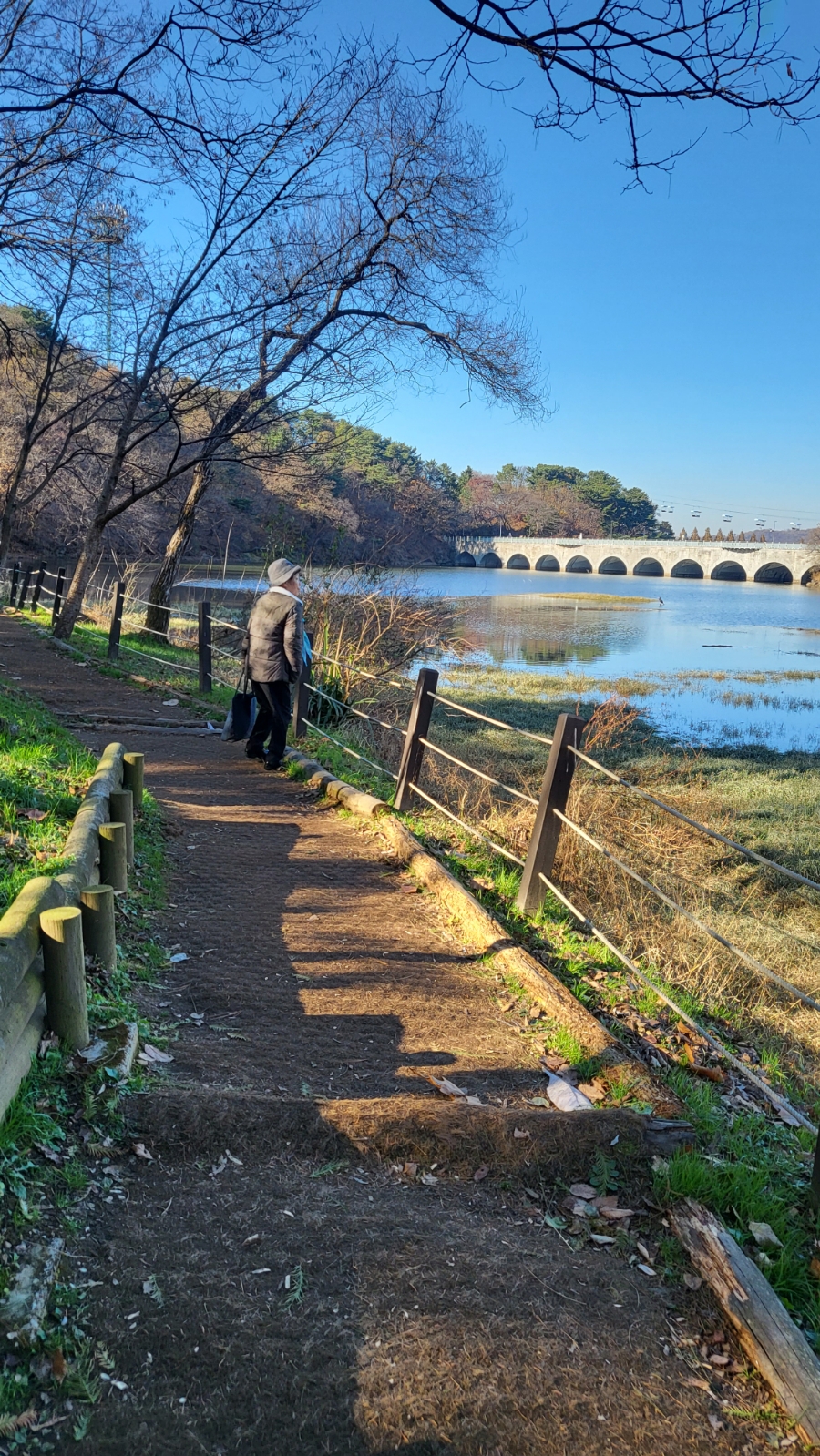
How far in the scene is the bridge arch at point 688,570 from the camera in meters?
85.1

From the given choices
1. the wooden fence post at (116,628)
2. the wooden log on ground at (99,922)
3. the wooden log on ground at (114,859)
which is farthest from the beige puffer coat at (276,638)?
the wooden fence post at (116,628)

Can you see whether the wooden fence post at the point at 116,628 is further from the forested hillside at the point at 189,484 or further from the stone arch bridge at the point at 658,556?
the stone arch bridge at the point at 658,556

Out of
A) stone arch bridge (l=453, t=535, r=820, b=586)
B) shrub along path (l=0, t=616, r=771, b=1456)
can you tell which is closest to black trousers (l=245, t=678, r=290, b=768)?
shrub along path (l=0, t=616, r=771, b=1456)

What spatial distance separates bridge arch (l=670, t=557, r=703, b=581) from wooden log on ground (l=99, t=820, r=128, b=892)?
83879 millimetres

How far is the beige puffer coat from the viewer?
7.75 m

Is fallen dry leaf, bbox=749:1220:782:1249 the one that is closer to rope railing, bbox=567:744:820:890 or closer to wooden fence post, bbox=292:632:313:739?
rope railing, bbox=567:744:820:890

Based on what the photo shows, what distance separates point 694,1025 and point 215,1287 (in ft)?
8.22

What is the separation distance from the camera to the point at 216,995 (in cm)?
410

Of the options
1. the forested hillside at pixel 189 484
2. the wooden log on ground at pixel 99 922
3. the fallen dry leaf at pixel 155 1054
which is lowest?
the fallen dry leaf at pixel 155 1054

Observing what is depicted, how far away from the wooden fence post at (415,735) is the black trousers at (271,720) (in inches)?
49.7

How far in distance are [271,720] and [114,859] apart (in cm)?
438

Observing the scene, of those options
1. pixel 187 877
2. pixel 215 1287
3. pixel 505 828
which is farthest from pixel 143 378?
pixel 215 1287

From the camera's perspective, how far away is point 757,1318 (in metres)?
2.44

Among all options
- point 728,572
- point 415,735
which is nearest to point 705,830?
point 415,735
